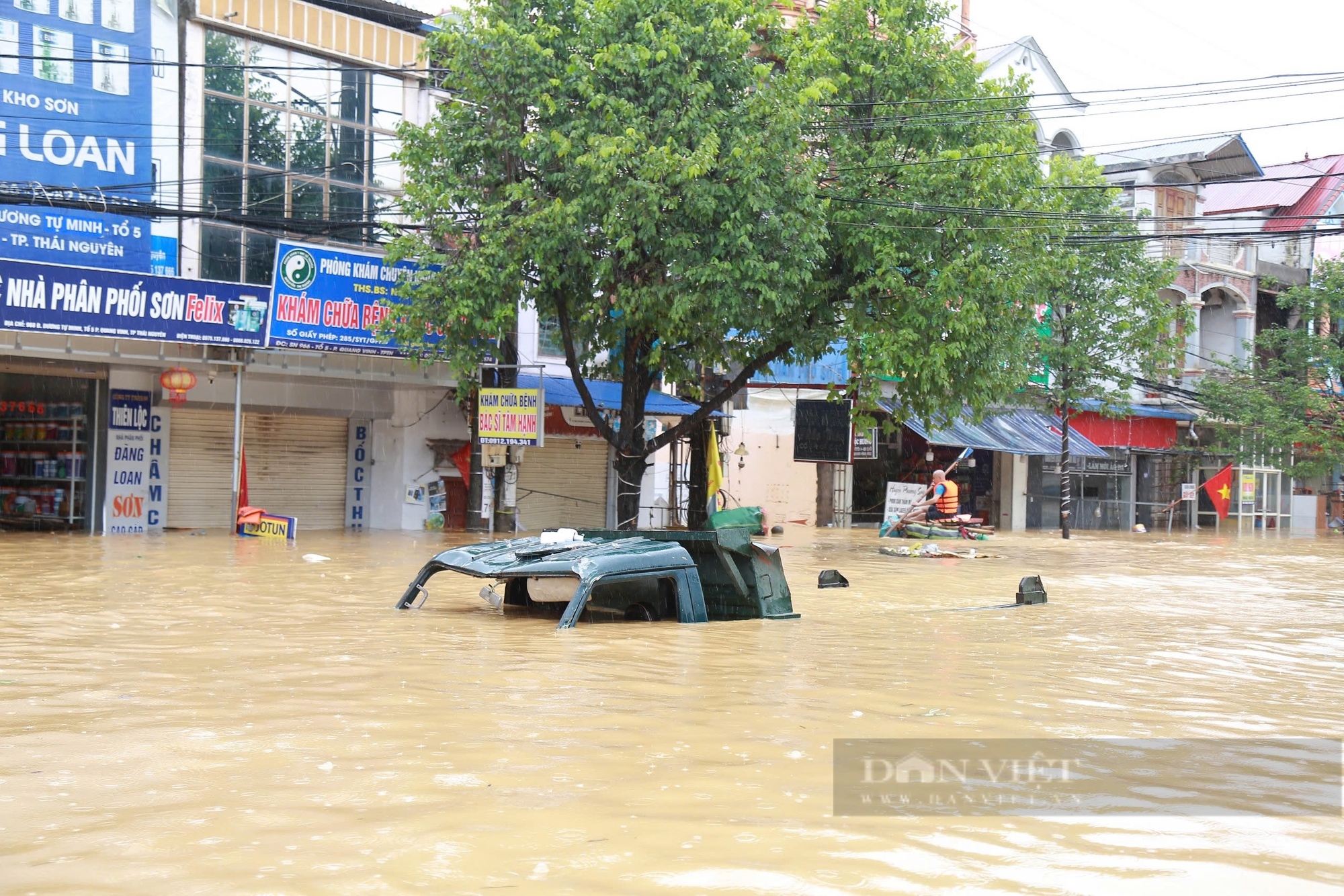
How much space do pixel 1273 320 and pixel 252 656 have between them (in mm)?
44805

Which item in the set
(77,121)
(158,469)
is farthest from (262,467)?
(77,121)

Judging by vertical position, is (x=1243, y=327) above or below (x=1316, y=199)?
below

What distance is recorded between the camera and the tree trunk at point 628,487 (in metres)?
20.9

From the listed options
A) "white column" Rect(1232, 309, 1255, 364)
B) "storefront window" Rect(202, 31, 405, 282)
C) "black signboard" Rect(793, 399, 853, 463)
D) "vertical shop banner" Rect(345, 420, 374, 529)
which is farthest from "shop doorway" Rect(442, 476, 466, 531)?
"white column" Rect(1232, 309, 1255, 364)

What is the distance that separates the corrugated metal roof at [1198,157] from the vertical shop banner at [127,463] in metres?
31.4

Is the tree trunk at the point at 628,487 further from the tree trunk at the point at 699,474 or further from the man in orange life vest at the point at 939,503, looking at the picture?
the man in orange life vest at the point at 939,503

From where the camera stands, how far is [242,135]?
21906 mm

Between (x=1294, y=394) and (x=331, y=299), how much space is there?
101 ft

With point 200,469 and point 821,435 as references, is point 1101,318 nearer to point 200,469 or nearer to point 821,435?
point 821,435

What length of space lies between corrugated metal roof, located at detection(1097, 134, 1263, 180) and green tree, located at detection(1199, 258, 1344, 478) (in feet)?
14.9

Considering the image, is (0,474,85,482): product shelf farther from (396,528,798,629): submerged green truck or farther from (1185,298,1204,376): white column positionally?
(1185,298,1204,376): white column

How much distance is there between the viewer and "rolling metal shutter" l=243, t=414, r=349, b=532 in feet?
76.7

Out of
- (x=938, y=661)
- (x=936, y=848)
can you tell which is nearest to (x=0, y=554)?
(x=938, y=661)

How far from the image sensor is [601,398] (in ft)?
85.3
